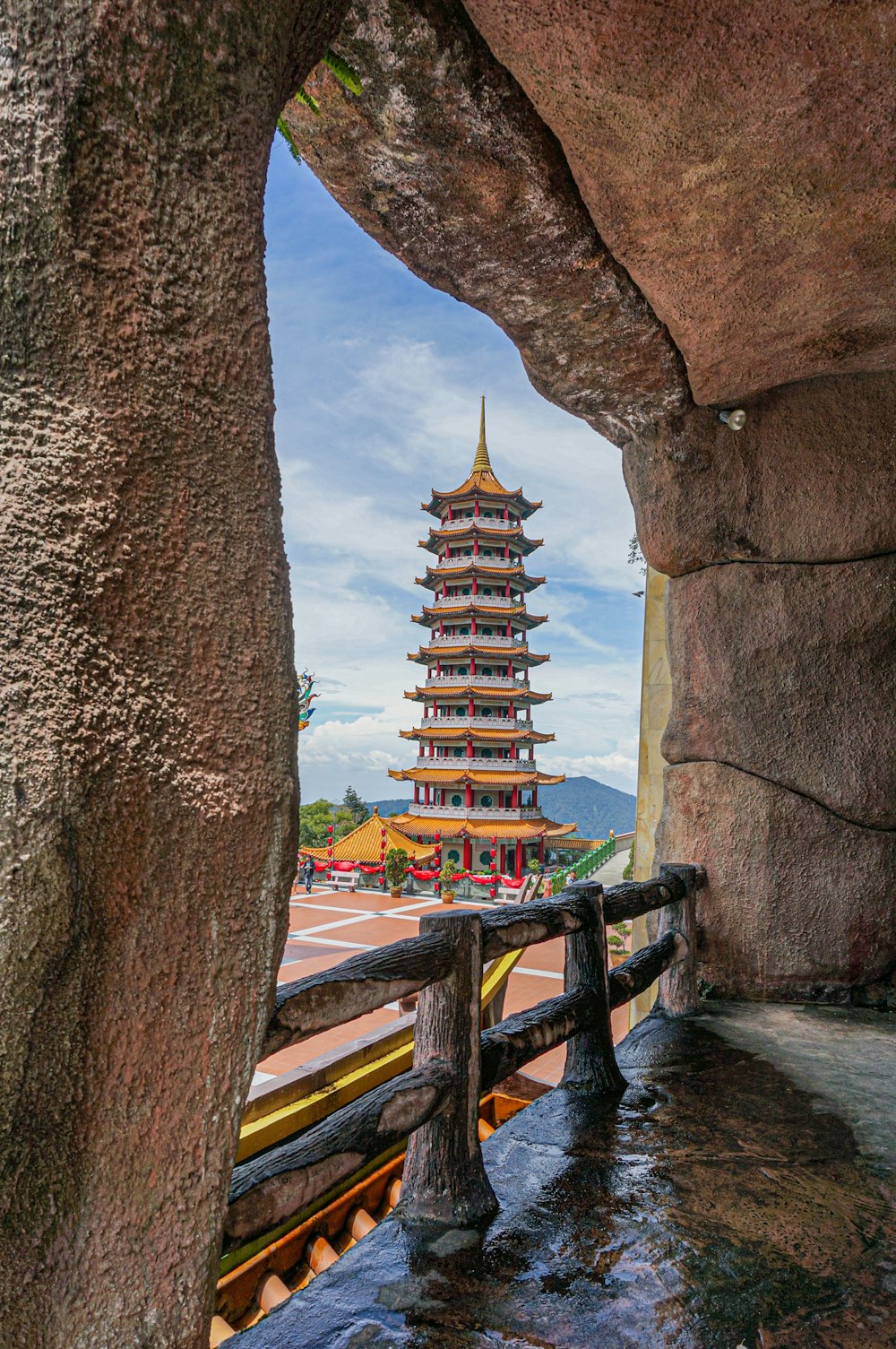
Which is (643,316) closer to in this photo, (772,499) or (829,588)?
(772,499)

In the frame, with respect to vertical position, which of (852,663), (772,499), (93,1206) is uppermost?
(772,499)

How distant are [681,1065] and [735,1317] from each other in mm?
1163

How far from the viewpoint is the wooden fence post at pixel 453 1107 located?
1628 mm

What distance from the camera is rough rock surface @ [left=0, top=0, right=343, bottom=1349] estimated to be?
2.82 feet

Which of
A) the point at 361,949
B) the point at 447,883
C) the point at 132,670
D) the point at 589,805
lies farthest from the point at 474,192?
the point at 589,805

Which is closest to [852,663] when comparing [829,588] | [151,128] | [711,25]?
[829,588]

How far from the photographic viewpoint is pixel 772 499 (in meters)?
3.22

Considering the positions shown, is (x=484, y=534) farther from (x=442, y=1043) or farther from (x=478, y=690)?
(x=442, y=1043)

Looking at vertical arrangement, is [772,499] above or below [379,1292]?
above

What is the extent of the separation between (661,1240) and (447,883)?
18.7 m

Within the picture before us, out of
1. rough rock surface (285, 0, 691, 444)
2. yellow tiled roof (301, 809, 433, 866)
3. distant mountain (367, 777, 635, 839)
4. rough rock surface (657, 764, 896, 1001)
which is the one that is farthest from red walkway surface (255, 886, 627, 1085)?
distant mountain (367, 777, 635, 839)

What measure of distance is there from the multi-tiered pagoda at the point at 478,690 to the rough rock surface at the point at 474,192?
1965 centimetres

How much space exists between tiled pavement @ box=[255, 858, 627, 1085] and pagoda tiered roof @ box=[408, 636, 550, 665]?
612 cm

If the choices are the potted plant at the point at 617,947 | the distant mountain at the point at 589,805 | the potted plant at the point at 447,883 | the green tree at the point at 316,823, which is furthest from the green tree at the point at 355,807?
the distant mountain at the point at 589,805
